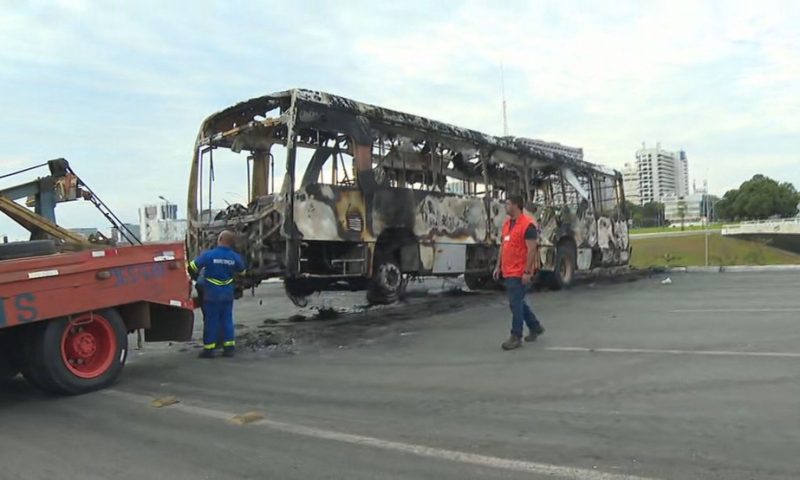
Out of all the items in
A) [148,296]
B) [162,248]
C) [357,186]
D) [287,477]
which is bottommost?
[287,477]

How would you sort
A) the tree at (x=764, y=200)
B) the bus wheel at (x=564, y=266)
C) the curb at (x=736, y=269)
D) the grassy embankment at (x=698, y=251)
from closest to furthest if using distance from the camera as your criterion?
the bus wheel at (x=564, y=266) < the curb at (x=736, y=269) < the grassy embankment at (x=698, y=251) < the tree at (x=764, y=200)

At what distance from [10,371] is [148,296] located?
152 cm

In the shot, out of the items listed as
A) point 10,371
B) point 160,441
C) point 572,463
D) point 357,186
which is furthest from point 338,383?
point 357,186

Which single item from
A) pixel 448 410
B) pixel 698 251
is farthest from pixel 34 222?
pixel 698 251

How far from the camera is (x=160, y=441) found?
455cm

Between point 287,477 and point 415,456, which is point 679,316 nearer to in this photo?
point 415,456

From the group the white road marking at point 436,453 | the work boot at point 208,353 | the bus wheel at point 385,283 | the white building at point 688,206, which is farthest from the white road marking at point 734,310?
the white building at point 688,206

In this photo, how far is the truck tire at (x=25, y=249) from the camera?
6180 mm

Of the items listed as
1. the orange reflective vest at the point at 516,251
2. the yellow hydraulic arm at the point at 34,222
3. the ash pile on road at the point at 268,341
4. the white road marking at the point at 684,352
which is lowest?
the ash pile on road at the point at 268,341

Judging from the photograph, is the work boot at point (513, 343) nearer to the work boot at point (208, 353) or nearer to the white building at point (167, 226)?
the work boot at point (208, 353)

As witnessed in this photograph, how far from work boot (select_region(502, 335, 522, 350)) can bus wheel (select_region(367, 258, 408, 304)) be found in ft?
11.7

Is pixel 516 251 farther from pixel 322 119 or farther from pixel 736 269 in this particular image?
pixel 736 269

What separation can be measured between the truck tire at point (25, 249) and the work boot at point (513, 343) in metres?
4.89

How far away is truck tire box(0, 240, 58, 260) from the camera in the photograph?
6.18 metres
